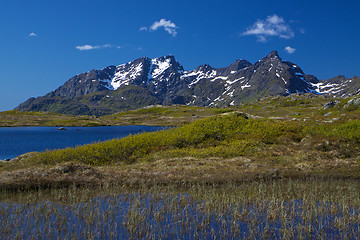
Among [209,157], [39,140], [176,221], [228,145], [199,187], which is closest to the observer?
[176,221]

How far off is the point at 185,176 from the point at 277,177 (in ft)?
28.5

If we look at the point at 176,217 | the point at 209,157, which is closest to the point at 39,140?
the point at 209,157

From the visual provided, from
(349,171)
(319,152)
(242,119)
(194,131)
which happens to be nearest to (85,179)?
(194,131)

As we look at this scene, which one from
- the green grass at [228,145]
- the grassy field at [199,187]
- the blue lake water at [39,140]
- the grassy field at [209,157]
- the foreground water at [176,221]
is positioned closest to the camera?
the foreground water at [176,221]

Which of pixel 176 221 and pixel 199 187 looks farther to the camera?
pixel 199 187

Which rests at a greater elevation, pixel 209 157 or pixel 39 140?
pixel 209 157

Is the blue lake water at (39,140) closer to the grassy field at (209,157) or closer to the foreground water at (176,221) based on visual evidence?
the grassy field at (209,157)

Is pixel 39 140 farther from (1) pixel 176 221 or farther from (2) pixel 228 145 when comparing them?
(1) pixel 176 221

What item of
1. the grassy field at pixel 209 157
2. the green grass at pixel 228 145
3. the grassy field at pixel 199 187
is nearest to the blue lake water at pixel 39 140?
the green grass at pixel 228 145

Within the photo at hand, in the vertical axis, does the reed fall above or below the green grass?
below

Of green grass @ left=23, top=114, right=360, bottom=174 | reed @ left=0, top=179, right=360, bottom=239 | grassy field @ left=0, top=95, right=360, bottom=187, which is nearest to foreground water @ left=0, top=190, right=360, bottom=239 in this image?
reed @ left=0, top=179, right=360, bottom=239

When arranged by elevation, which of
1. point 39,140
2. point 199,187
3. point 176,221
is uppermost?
point 199,187

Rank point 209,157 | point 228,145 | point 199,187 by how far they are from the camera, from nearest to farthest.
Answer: point 199,187, point 209,157, point 228,145

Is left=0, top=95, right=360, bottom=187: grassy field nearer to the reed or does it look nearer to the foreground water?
the reed
